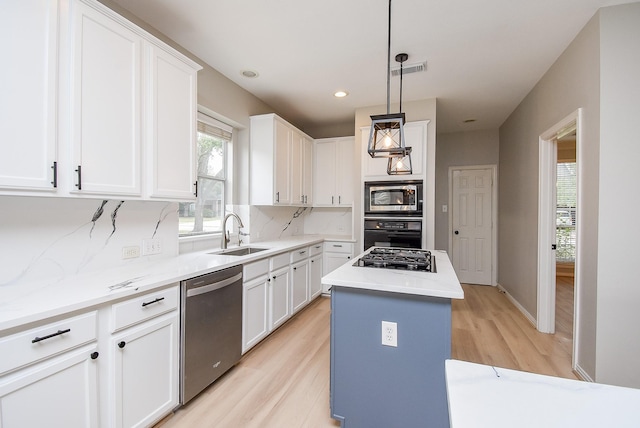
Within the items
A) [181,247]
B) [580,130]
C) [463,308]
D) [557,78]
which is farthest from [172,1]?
[463,308]

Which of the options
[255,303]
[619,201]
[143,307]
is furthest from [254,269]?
[619,201]

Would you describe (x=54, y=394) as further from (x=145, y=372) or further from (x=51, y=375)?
(x=145, y=372)

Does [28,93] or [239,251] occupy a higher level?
[28,93]

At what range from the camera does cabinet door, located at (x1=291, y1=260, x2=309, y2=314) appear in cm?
331

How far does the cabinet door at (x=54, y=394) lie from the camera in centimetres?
112

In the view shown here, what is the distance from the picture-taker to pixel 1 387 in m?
1.08

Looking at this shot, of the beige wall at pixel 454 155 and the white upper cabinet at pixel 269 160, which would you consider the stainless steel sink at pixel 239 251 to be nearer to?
the white upper cabinet at pixel 269 160

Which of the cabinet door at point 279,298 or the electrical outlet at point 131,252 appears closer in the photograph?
the electrical outlet at point 131,252

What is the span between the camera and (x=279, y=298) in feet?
9.91

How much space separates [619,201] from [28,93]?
3552mm

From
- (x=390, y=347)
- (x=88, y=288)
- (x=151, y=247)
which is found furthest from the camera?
(x=151, y=247)

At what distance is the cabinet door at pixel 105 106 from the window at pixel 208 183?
3.28 ft

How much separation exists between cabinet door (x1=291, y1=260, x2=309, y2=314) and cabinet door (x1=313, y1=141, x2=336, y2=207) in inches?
50.3

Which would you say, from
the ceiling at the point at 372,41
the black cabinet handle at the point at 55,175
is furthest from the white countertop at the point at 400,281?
the ceiling at the point at 372,41
